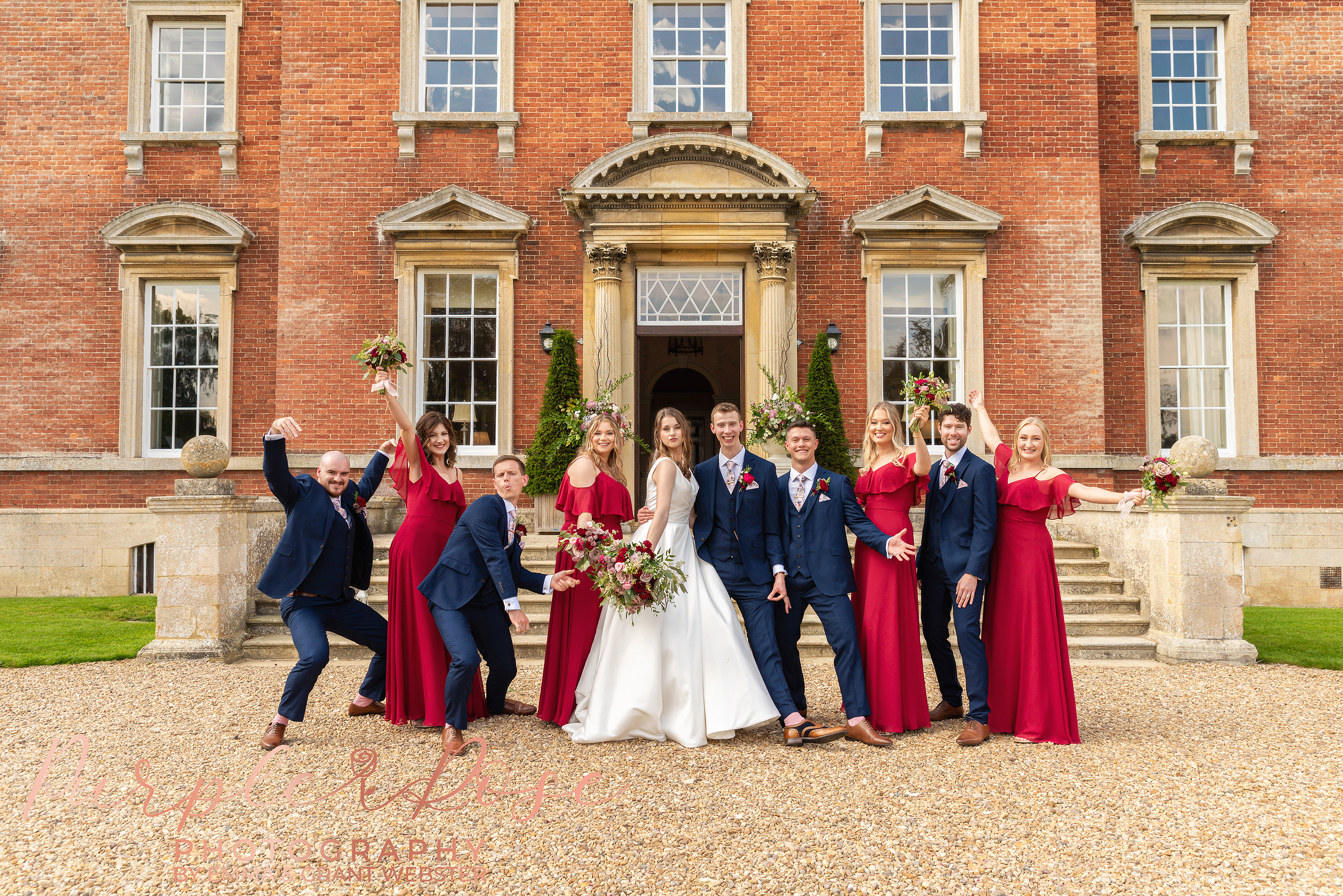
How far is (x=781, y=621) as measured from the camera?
16.7ft

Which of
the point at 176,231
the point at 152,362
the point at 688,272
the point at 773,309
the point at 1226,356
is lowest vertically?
the point at 152,362

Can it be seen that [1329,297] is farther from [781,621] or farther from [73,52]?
[73,52]

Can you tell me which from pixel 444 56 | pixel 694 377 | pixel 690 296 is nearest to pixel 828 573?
pixel 690 296

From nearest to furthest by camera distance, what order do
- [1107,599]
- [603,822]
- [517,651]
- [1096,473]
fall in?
[603,822], [517,651], [1107,599], [1096,473]

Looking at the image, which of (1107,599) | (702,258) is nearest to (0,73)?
(702,258)

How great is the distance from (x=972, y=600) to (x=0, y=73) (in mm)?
14293

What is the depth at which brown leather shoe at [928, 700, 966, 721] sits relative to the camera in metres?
5.40

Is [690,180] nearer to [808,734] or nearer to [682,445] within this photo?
[682,445]

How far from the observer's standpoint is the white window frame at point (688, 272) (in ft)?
37.0

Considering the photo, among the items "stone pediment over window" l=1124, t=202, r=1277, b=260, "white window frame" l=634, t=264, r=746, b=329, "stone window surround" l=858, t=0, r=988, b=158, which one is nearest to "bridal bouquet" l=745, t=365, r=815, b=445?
"white window frame" l=634, t=264, r=746, b=329

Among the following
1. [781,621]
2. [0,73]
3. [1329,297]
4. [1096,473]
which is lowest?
[781,621]

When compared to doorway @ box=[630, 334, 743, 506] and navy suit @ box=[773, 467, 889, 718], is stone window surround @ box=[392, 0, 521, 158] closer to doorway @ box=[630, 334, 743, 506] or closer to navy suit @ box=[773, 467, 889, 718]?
doorway @ box=[630, 334, 743, 506]

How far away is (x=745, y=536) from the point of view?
16.6ft

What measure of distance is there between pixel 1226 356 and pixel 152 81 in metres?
15.5
